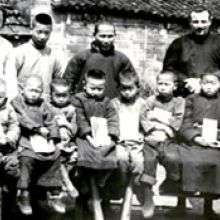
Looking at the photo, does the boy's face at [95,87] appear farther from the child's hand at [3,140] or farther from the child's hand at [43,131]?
the child's hand at [3,140]

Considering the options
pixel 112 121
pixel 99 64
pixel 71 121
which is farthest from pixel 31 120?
pixel 99 64

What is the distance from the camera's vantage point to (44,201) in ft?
19.1

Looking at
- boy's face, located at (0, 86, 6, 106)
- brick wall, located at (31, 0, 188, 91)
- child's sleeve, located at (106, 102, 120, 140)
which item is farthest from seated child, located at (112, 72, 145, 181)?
brick wall, located at (31, 0, 188, 91)

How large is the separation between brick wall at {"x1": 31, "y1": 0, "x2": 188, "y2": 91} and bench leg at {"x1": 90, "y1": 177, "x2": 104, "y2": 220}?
1159 centimetres

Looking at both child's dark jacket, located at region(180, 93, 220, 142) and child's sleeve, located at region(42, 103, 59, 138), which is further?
child's dark jacket, located at region(180, 93, 220, 142)

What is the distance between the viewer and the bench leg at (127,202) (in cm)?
579

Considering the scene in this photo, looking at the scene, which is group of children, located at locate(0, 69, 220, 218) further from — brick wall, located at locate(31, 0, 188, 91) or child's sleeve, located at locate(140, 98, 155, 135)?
brick wall, located at locate(31, 0, 188, 91)

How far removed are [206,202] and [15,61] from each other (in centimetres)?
235

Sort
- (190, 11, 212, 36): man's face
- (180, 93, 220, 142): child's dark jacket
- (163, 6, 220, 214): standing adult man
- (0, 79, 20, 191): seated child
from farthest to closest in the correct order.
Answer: (163, 6, 220, 214): standing adult man < (190, 11, 212, 36): man's face < (180, 93, 220, 142): child's dark jacket < (0, 79, 20, 191): seated child

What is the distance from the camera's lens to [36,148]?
5.63 meters

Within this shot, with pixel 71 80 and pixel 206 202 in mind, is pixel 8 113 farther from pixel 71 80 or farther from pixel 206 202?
pixel 206 202

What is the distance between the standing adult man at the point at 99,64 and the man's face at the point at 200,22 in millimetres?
832

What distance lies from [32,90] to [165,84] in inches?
53.0

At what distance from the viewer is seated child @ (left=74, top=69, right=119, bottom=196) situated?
5.77 m
